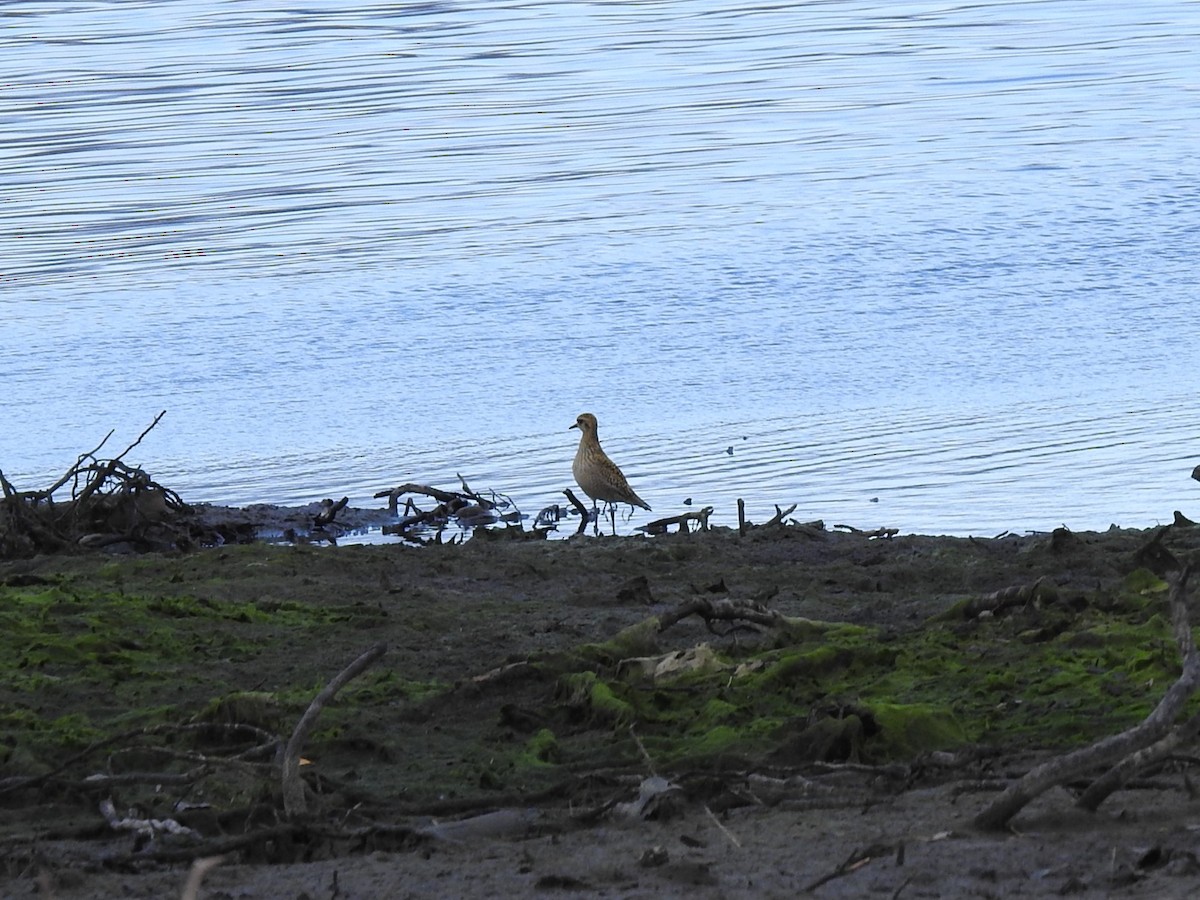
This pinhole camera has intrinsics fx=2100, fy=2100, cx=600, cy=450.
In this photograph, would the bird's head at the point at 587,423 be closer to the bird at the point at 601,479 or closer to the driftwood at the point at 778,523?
the bird at the point at 601,479

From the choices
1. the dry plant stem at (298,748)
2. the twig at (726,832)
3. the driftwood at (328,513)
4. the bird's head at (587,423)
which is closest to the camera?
the twig at (726,832)

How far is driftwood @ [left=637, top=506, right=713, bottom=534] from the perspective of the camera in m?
9.29

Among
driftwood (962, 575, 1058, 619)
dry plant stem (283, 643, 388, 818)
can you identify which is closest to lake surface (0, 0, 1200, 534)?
driftwood (962, 575, 1058, 619)

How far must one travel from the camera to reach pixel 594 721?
18.1 ft

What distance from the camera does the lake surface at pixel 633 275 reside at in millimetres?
11078

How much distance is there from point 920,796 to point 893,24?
2622 centimetres

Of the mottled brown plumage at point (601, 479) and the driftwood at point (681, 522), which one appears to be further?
the mottled brown plumage at point (601, 479)

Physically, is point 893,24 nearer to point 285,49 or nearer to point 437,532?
point 285,49

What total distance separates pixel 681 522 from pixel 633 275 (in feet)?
19.9

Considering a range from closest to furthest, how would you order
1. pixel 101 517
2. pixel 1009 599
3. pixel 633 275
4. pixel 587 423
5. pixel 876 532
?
pixel 1009 599, pixel 876 532, pixel 101 517, pixel 587 423, pixel 633 275

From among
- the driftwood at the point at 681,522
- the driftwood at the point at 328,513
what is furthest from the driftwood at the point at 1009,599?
the driftwood at the point at 328,513

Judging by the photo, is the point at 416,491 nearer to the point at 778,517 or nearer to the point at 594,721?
the point at 778,517

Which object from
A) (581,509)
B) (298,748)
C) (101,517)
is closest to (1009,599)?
(298,748)

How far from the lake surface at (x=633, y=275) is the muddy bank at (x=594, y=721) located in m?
2.55
